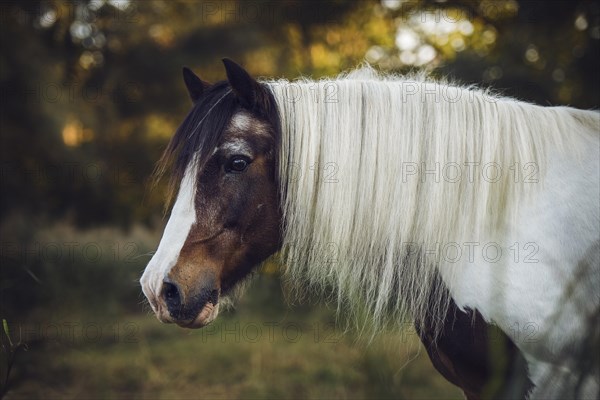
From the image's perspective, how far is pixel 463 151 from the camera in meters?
2.50

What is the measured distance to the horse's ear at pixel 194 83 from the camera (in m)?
2.83

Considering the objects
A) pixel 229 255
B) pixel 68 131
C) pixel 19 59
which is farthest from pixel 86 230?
pixel 229 255

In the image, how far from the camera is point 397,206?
248cm

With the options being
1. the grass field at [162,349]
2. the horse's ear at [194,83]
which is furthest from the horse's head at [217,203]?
the grass field at [162,349]

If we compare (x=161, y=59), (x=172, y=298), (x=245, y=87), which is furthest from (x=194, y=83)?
(x=161, y=59)

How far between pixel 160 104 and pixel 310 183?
29.0 feet

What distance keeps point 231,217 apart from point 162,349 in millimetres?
4877

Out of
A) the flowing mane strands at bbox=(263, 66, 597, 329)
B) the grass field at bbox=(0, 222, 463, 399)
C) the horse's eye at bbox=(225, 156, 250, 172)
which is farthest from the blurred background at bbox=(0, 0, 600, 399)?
the horse's eye at bbox=(225, 156, 250, 172)

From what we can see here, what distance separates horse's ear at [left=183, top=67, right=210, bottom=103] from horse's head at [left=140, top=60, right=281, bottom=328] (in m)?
0.18

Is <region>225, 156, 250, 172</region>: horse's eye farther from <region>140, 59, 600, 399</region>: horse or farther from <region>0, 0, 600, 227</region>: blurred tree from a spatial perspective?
<region>0, 0, 600, 227</region>: blurred tree

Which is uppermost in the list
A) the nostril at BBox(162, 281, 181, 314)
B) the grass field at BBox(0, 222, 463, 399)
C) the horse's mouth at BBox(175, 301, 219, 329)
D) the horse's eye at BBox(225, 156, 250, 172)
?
the horse's eye at BBox(225, 156, 250, 172)

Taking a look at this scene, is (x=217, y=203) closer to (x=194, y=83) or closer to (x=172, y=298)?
(x=172, y=298)

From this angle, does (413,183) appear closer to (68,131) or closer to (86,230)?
(86,230)

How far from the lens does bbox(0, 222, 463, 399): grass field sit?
5367 mm
